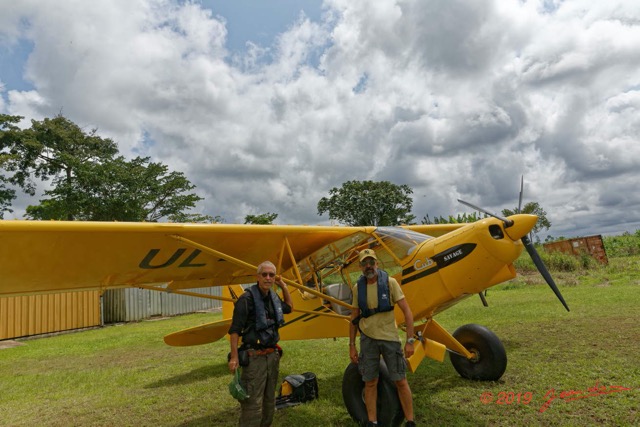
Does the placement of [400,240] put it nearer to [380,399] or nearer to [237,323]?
[380,399]

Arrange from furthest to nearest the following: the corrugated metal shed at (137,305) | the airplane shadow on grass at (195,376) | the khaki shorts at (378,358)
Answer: the corrugated metal shed at (137,305) → the airplane shadow on grass at (195,376) → the khaki shorts at (378,358)

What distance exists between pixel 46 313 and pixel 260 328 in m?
17.1

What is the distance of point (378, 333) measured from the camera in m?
4.00

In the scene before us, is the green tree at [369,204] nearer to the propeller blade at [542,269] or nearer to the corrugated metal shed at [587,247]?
the corrugated metal shed at [587,247]

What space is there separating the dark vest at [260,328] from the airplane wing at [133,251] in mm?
998

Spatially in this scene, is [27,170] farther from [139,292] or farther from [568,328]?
[568,328]

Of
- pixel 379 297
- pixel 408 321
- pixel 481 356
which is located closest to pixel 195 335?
pixel 379 297

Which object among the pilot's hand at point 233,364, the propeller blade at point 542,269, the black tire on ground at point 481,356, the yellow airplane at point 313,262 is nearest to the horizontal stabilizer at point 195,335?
the yellow airplane at point 313,262

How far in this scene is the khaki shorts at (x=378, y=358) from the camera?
3914mm

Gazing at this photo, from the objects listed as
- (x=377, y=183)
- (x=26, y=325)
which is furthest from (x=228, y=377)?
(x=377, y=183)

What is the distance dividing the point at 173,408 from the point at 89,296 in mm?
15632

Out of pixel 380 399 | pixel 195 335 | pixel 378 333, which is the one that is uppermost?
pixel 378 333

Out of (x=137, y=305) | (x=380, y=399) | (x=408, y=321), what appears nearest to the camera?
(x=408, y=321)

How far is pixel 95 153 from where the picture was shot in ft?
109
